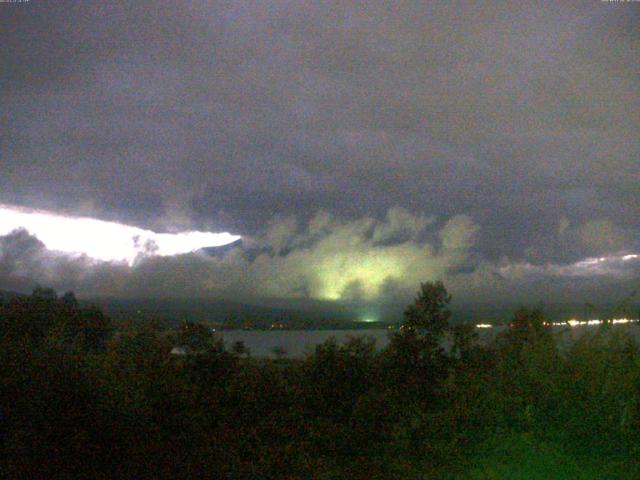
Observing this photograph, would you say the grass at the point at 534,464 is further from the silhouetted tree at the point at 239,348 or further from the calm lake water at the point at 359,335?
the silhouetted tree at the point at 239,348

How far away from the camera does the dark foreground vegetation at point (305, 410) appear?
6.25 meters

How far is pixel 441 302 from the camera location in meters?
13.6

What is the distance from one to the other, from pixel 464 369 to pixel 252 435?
11.9 feet

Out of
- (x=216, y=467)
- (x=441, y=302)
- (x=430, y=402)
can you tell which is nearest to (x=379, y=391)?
(x=430, y=402)

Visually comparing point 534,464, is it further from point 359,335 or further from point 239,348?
point 239,348

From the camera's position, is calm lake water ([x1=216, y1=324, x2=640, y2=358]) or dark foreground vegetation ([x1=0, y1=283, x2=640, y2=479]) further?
calm lake water ([x1=216, y1=324, x2=640, y2=358])

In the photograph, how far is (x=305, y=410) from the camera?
8648 millimetres

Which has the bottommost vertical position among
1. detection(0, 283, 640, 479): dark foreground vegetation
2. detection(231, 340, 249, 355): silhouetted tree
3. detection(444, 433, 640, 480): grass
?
detection(444, 433, 640, 480): grass

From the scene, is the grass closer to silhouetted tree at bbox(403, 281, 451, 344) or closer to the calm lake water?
the calm lake water

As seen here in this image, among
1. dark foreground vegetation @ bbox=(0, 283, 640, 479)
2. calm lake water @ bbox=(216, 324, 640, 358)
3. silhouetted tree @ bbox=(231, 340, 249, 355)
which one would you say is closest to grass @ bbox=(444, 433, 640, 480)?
dark foreground vegetation @ bbox=(0, 283, 640, 479)

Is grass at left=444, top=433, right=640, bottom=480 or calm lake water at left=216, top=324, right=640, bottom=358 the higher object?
calm lake water at left=216, top=324, right=640, bottom=358

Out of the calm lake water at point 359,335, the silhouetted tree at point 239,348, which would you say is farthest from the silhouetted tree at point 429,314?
the silhouetted tree at point 239,348

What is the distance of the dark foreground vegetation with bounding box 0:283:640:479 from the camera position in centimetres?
625

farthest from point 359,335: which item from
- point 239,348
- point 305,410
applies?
point 305,410
